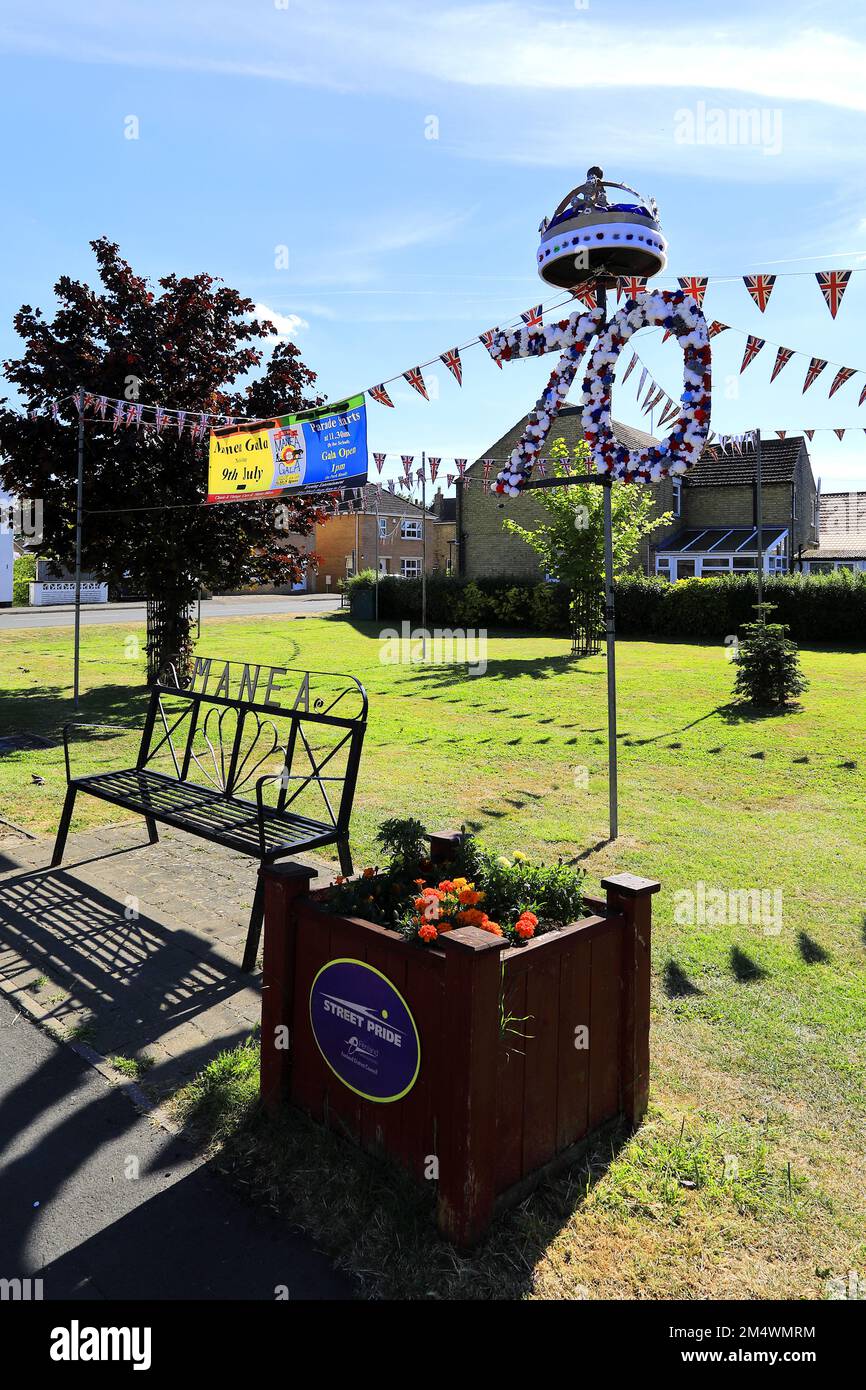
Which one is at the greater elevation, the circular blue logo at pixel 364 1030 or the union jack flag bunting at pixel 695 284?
the union jack flag bunting at pixel 695 284

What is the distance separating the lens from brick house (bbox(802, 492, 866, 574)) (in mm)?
41406

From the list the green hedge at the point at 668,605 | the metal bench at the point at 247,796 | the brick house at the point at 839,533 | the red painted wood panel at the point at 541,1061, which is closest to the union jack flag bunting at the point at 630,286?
the metal bench at the point at 247,796

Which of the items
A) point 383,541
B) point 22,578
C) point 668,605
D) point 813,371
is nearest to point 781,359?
point 813,371

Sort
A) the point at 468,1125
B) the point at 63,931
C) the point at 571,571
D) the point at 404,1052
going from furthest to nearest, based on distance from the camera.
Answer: the point at 571,571
the point at 63,931
the point at 404,1052
the point at 468,1125

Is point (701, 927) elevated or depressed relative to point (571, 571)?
depressed

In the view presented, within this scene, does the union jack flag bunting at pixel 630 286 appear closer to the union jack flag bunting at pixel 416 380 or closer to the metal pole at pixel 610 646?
the metal pole at pixel 610 646

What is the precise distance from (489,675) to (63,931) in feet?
42.0

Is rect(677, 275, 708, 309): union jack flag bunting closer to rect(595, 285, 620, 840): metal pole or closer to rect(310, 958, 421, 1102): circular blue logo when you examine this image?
rect(595, 285, 620, 840): metal pole

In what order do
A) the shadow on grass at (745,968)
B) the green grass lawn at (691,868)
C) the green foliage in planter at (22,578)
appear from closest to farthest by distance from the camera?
1. the green grass lawn at (691,868)
2. the shadow on grass at (745,968)
3. the green foliage in planter at (22,578)

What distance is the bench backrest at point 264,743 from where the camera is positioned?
581 centimetres

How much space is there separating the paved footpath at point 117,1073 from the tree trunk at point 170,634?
8270mm

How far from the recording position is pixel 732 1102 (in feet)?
12.0
